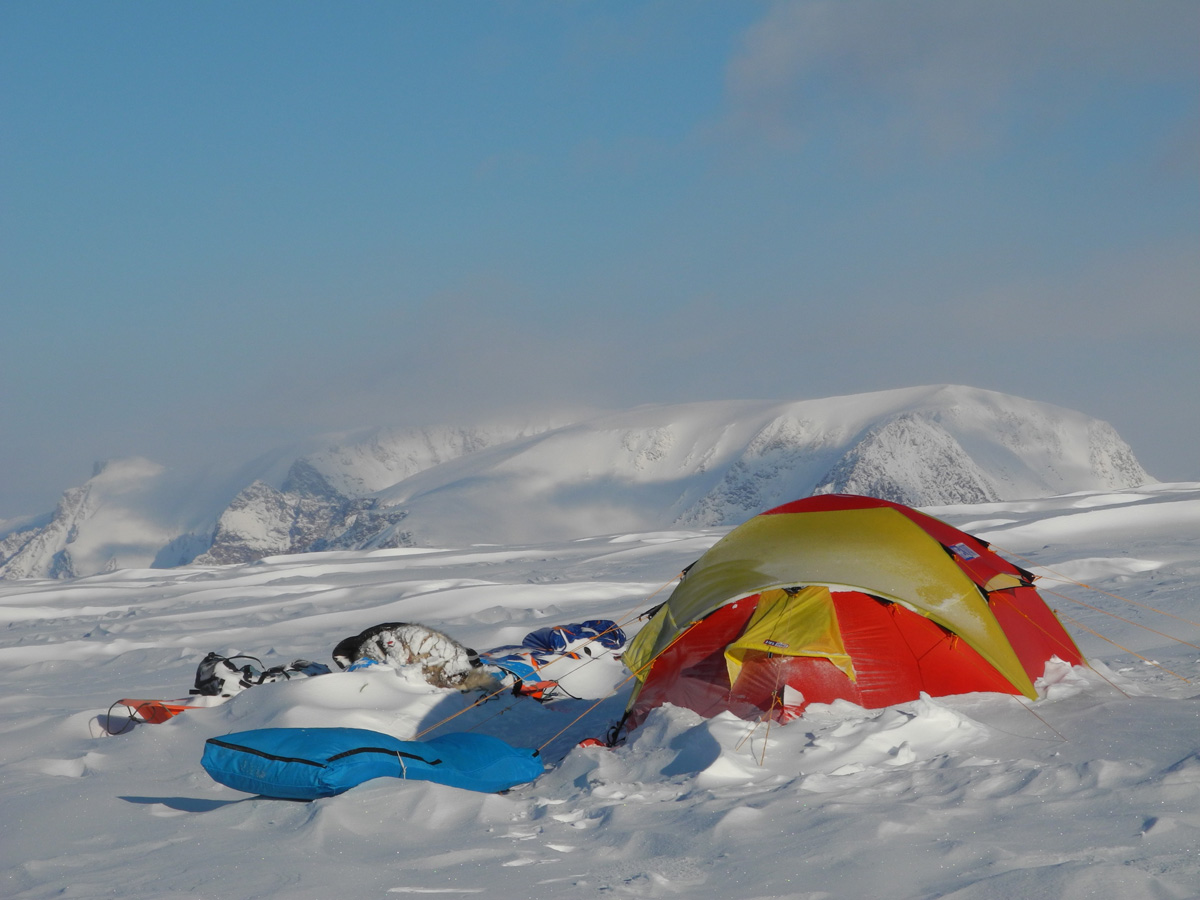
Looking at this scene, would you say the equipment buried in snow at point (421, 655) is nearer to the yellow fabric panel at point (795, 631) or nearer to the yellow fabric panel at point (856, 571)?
the yellow fabric panel at point (856, 571)

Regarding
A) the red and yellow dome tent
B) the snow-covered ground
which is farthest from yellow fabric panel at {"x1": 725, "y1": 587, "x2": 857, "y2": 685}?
the snow-covered ground

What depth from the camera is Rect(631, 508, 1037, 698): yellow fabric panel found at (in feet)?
18.9

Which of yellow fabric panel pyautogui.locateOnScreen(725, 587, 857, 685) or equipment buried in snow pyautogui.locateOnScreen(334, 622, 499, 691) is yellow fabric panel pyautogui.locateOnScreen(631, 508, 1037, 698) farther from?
equipment buried in snow pyautogui.locateOnScreen(334, 622, 499, 691)

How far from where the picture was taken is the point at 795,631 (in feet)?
18.6

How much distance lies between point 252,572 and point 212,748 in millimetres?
21986

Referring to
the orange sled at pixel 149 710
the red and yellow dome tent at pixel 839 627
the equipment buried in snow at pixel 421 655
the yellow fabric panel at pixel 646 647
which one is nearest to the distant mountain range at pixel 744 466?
the equipment buried in snow at pixel 421 655

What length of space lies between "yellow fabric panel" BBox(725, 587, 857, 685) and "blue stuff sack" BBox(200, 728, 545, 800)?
1544mm

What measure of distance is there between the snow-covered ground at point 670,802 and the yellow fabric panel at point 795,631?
0.38 meters

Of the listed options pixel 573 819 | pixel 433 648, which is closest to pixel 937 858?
pixel 573 819

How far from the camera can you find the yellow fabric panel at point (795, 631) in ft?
18.4

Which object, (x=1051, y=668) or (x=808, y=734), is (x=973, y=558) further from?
(x=808, y=734)

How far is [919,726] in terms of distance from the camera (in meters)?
4.98

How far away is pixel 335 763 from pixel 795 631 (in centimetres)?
276

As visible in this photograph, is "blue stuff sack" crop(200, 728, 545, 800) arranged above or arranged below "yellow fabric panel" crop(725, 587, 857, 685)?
below
